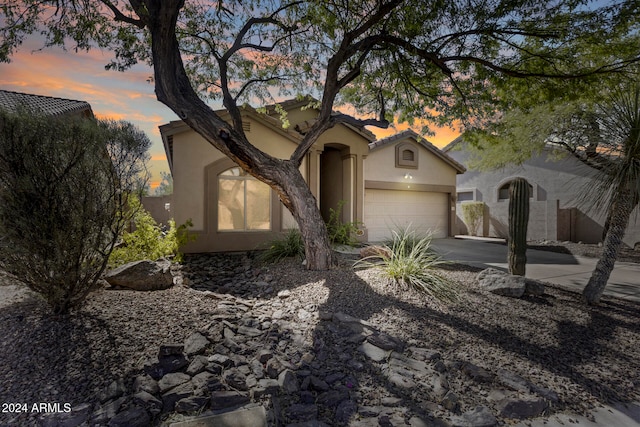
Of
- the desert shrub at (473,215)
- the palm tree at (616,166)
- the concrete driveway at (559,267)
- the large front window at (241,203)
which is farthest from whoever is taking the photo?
the desert shrub at (473,215)

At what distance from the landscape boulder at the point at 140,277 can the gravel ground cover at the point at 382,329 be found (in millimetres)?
282

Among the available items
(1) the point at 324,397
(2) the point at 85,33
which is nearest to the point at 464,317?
(1) the point at 324,397

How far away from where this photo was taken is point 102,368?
274 centimetres

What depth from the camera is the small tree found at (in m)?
3.28

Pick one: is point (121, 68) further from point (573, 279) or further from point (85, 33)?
point (573, 279)

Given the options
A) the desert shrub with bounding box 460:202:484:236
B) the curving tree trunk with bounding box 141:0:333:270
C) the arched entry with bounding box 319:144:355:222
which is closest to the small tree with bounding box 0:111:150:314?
the curving tree trunk with bounding box 141:0:333:270

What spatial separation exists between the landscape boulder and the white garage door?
941 centimetres

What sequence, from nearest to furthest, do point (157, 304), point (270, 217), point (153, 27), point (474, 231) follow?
point (157, 304)
point (153, 27)
point (270, 217)
point (474, 231)

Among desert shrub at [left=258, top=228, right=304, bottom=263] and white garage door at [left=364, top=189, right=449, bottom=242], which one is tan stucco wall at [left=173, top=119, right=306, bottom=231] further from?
white garage door at [left=364, top=189, right=449, bottom=242]

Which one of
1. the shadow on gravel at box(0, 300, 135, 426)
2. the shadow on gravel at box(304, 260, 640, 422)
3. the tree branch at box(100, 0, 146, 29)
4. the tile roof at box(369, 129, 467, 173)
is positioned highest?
the tree branch at box(100, 0, 146, 29)

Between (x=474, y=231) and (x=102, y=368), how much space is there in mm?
17592

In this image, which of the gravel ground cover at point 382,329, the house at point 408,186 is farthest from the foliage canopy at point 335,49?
the house at point 408,186

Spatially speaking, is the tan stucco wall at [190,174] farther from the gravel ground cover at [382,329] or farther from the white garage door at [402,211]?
the white garage door at [402,211]

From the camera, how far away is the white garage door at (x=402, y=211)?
13.8 metres
